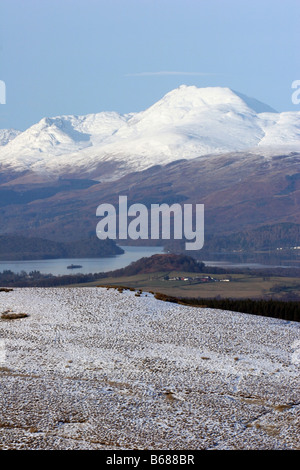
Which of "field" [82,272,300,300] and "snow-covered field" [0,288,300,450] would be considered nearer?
"snow-covered field" [0,288,300,450]

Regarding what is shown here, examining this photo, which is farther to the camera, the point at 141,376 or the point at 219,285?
the point at 219,285

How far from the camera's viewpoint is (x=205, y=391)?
2531 centimetres

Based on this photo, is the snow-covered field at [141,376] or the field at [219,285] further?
the field at [219,285]

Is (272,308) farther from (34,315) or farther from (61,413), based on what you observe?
(61,413)

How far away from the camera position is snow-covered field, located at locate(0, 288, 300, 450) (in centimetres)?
2125

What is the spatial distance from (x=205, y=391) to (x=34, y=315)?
12975 mm

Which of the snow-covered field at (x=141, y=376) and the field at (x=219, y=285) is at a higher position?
the snow-covered field at (x=141, y=376)

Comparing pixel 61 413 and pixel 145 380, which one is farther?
pixel 145 380

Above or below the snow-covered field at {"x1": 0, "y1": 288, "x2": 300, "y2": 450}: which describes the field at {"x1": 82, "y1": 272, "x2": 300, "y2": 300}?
below

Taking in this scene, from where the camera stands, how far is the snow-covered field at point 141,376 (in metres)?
21.2

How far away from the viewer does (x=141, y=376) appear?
26.7 m
